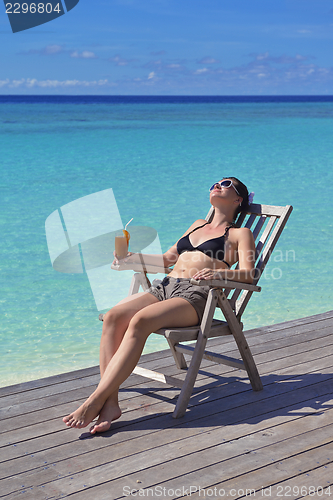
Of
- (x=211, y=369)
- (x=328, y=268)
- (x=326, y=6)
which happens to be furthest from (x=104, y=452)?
(x=326, y=6)

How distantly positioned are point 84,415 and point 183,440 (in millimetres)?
445

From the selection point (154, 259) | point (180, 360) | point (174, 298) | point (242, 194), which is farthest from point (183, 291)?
point (242, 194)

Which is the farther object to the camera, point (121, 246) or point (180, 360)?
point (180, 360)

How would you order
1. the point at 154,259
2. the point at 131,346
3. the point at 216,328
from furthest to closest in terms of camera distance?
the point at 154,259
the point at 216,328
the point at 131,346

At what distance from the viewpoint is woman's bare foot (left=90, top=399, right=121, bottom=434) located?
2.44m

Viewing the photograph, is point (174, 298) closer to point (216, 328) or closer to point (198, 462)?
point (216, 328)

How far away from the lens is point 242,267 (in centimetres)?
281

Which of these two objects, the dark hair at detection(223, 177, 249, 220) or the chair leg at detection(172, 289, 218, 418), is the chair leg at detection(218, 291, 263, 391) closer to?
the chair leg at detection(172, 289, 218, 418)

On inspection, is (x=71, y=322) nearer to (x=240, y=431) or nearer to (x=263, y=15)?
(x=240, y=431)

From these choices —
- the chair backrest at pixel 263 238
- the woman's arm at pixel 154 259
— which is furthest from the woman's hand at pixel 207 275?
the woman's arm at pixel 154 259

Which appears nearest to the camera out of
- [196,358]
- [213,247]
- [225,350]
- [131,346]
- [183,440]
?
[183,440]

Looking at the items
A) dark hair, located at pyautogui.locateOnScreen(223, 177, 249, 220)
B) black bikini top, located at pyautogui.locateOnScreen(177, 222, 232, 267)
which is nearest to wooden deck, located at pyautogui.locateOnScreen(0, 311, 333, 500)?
black bikini top, located at pyautogui.locateOnScreen(177, 222, 232, 267)

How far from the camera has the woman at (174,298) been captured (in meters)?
2.48

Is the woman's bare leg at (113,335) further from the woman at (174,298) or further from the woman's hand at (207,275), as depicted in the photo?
the woman's hand at (207,275)
